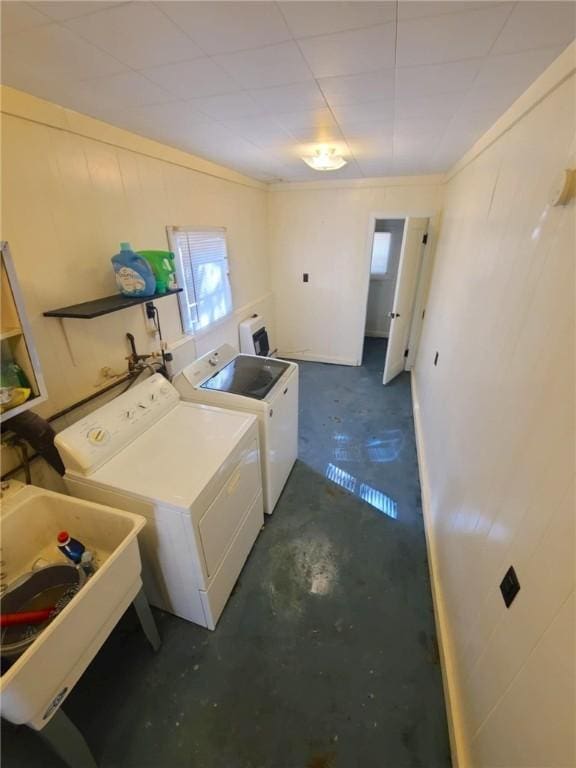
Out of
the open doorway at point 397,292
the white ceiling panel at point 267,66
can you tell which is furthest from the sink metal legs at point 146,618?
the open doorway at point 397,292

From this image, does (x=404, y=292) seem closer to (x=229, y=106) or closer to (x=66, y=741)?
(x=229, y=106)

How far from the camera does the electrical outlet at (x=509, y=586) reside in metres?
0.91

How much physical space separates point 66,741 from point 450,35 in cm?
245

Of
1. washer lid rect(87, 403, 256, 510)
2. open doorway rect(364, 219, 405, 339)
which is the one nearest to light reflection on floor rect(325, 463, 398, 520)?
washer lid rect(87, 403, 256, 510)

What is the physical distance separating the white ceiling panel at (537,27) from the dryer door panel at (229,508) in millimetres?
1785

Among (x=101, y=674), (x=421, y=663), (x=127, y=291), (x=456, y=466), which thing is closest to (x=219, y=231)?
(x=127, y=291)

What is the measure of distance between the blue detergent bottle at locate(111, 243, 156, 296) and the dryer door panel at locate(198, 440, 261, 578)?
41.6 inches

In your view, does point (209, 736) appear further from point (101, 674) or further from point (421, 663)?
point (421, 663)

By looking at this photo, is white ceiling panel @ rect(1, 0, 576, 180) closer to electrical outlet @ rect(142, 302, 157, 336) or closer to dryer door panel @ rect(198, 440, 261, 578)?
electrical outlet @ rect(142, 302, 157, 336)

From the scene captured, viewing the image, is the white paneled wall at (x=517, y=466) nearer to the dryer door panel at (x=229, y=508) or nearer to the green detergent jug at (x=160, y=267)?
the dryer door panel at (x=229, y=508)

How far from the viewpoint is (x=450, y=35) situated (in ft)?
3.08

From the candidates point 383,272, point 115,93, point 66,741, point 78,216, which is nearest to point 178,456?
point 66,741

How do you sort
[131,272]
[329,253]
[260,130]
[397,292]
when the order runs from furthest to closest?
[329,253]
[397,292]
[260,130]
[131,272]

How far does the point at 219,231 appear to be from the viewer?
9.38 ft
